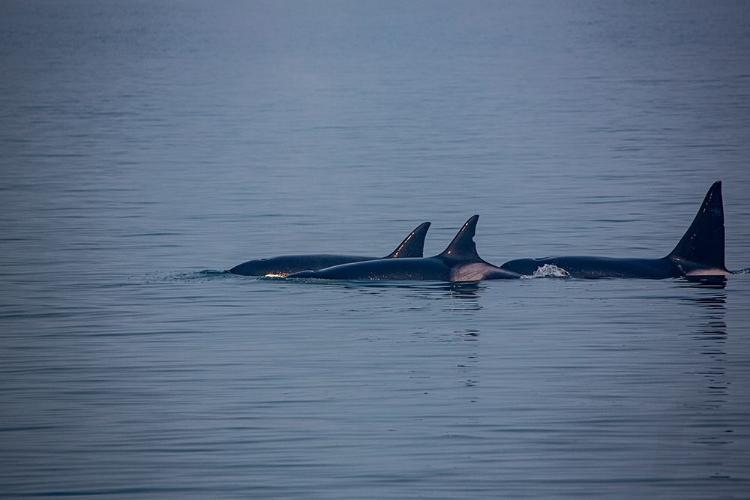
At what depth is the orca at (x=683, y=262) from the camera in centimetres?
2384

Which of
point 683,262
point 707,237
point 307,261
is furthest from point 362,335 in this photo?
point 707,237

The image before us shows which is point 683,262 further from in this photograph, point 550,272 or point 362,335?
point 362,335

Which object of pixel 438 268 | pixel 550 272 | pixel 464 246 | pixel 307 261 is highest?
pixel 464 246

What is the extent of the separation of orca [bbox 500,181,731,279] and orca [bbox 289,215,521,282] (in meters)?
0.91

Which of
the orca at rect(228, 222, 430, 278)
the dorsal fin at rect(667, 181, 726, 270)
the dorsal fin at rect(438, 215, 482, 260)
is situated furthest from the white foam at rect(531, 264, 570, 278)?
the orca at rect(228, 222, 430, 278)

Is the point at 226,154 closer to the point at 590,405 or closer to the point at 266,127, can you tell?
the point at 266,127

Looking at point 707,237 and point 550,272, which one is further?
point 550,272

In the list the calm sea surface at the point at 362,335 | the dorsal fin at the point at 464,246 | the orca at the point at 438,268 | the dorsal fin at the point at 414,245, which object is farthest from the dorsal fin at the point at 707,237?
the dorsal fin at the point at 414,245

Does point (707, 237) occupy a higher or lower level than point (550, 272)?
higher

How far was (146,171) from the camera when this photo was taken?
48.4m

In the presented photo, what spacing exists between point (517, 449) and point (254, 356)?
505cm

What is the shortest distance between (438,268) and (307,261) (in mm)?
2412

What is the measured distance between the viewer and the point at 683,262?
24125 millimetres

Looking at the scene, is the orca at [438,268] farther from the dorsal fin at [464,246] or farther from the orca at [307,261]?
the orca at [307,261]
